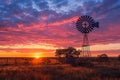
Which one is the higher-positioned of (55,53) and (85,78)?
(55,53)

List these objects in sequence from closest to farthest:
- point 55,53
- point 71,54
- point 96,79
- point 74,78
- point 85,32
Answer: point 96,79 < point 74,78 < point 85,32 < point 71,54 < point 55,53

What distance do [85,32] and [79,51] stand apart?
23076 mm

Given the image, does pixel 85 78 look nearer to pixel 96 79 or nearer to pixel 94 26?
pixel 96 79

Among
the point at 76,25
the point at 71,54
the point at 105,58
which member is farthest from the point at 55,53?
the point at 76,25

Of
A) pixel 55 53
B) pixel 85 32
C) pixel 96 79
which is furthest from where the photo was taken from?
pixel 55 53

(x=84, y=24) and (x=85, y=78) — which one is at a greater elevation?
(x=84, y=24)

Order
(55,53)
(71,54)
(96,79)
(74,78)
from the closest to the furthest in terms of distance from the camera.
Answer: (96,79)
(74,78)
(71,54)
(55,53)

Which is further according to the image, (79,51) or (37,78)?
(79,51)

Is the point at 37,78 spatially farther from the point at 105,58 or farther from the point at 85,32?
the point at 105,58

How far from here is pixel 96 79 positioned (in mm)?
25906

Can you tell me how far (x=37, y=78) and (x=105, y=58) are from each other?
59.4 meters

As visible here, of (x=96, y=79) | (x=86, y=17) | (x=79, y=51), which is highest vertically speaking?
(x=86, y=17)

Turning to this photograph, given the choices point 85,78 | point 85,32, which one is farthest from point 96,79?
point 85,32

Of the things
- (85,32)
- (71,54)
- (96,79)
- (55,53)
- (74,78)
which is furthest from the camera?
(55,53)
